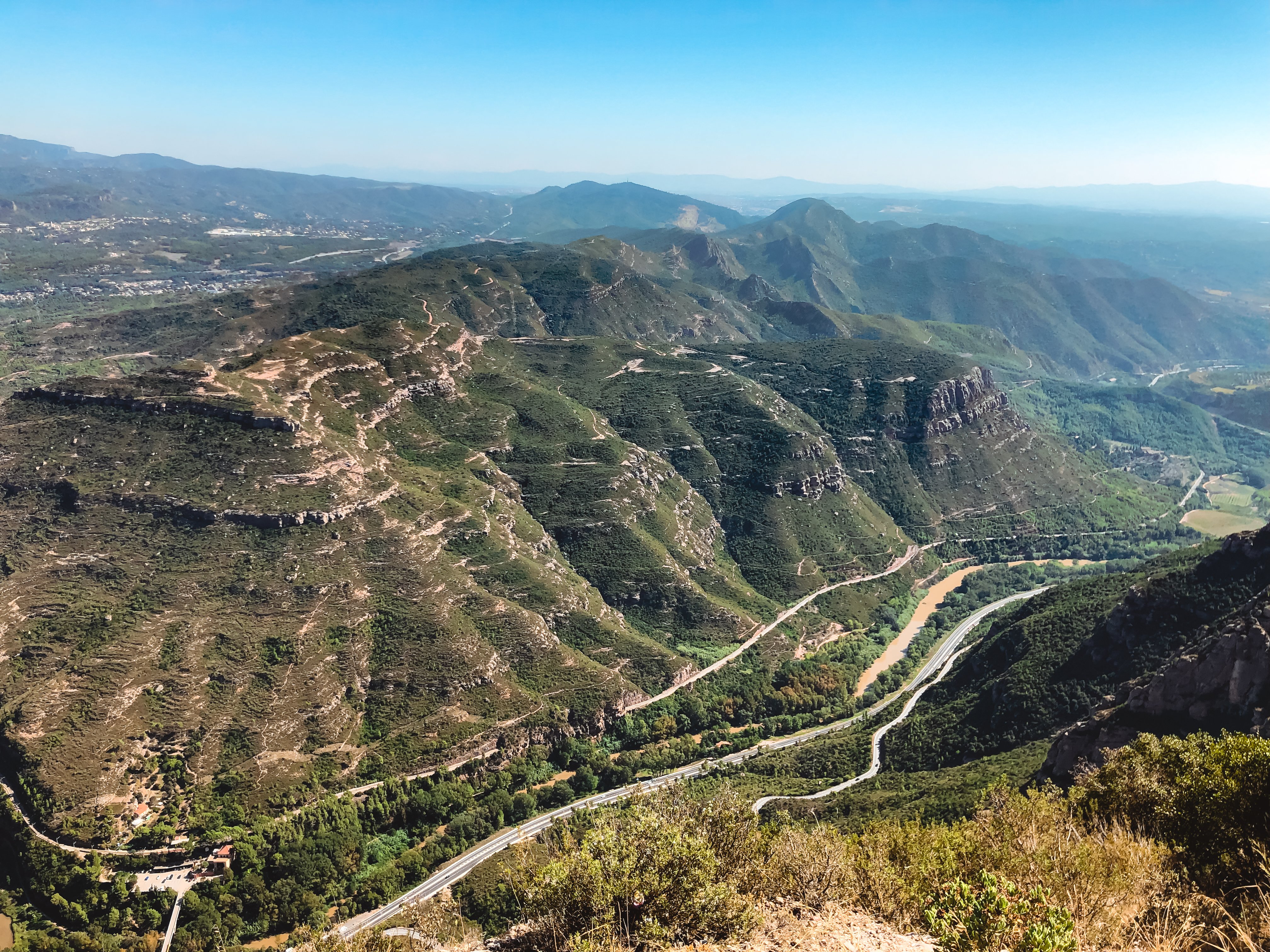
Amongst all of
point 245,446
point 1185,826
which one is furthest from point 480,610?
point 1185,826

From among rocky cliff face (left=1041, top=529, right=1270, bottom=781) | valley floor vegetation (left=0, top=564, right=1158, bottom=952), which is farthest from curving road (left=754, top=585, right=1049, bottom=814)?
rocky cliff face (left=1041, top=529, right=1270, bottom=781)

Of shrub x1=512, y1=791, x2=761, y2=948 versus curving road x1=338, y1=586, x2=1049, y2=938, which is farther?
curving road x1=338, y1=586, x2=1049, y2=938

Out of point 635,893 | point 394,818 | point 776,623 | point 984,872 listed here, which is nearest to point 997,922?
point 984,872

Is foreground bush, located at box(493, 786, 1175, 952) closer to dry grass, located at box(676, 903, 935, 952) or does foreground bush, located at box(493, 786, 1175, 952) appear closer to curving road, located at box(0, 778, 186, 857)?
dry grass, located at box(676, 903, 935, 952)

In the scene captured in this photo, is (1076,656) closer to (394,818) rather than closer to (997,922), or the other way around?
(997,922)

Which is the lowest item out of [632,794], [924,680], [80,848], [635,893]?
[924,680]

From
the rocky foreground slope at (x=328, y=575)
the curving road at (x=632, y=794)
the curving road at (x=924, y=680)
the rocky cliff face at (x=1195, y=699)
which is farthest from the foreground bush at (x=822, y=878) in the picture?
the rocky foreground slope at (x=328, y=575)

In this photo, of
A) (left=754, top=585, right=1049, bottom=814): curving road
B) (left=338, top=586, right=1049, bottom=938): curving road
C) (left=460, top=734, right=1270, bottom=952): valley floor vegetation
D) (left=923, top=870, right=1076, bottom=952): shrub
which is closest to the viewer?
(left=923, top=870, right=1076, bottom=952): shrub
